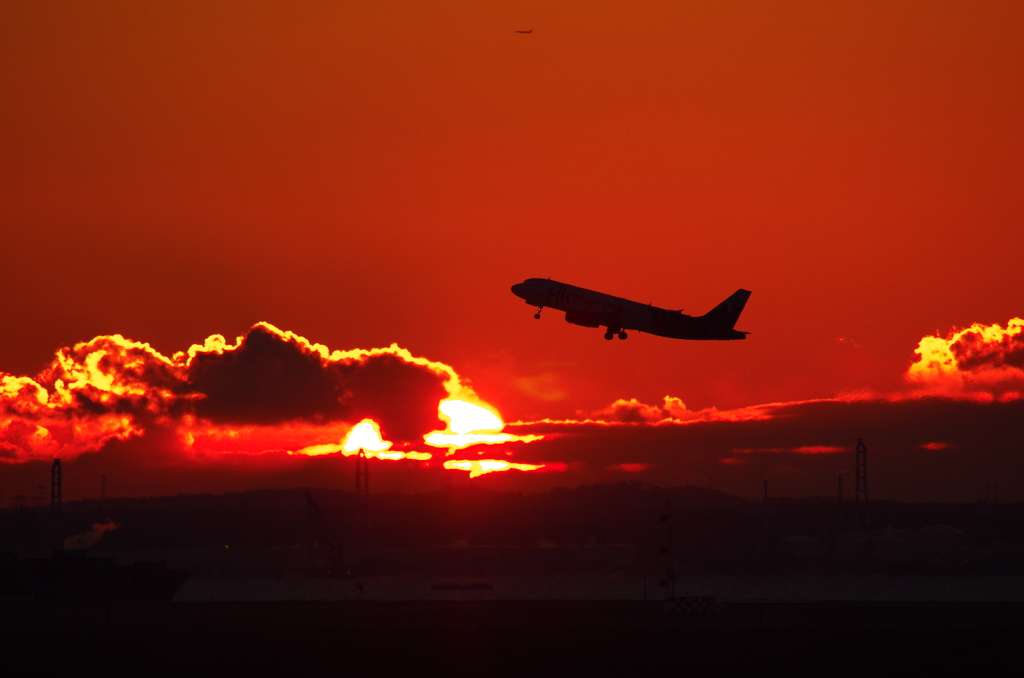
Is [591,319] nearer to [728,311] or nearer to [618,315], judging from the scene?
[618,315]

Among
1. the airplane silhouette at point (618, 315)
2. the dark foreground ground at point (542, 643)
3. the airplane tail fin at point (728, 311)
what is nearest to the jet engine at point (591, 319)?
the airplane silhouette at point (618, 315)

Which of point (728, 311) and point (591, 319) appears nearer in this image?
point (591, 319)

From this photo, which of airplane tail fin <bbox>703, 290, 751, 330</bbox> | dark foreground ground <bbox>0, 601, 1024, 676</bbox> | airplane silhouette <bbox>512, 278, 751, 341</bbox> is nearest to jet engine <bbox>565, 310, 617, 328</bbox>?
airplane silhouette <bbox>512, 278, 751, 341</bbox>

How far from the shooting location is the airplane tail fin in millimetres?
133625

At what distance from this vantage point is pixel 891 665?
93562 mm

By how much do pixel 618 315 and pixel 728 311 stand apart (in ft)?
51.3

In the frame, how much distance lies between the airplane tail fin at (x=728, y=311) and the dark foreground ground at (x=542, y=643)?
1220 inches

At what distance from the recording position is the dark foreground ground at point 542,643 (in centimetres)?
9512

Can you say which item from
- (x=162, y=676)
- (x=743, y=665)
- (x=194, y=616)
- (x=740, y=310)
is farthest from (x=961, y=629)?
(x=194, y=616)

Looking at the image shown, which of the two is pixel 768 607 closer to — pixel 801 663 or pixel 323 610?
pixel 801 663

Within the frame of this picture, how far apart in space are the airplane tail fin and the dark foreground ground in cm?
3100

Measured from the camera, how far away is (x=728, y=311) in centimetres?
13712

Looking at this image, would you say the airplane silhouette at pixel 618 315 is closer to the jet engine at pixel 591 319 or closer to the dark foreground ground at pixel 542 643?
the jet engine at pixel 591 319

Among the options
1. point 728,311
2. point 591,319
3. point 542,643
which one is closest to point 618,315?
point 591,319
